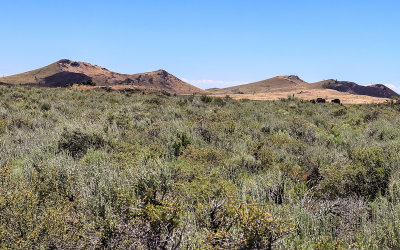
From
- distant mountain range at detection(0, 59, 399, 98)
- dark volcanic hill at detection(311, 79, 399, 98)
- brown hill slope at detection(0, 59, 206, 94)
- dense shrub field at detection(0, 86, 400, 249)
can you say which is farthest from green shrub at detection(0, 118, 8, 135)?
dark volcanic hill at detection(311, 79, 399, 98)

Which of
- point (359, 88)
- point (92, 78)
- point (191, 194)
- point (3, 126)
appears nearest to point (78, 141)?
point (3, 126)

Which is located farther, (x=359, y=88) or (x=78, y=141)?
(x=359, y=88)

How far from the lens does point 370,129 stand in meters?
11.2

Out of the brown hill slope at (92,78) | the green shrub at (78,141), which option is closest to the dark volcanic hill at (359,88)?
the brown hill slope at (92,78)

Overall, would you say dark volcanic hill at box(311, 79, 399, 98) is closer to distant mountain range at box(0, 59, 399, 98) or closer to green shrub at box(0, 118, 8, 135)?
distant mountain range at box(0, 59, 399, 98)

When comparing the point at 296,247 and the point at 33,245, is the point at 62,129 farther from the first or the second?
the point at 296,247

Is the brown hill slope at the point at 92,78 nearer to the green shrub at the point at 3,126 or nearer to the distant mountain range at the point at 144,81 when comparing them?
the distant mountain range at the point at 144,81

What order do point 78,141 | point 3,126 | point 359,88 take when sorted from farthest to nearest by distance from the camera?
point 359,88
point 3,126
point 78,141

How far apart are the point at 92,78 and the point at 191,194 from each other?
Result: 306 feet

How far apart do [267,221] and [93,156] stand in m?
4.76

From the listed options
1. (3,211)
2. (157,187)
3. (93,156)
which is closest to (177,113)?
(93,156)

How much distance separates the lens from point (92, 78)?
88062 millimetres

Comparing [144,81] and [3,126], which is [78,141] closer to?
[3,126]

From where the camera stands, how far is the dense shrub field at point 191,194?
9.26 ft
